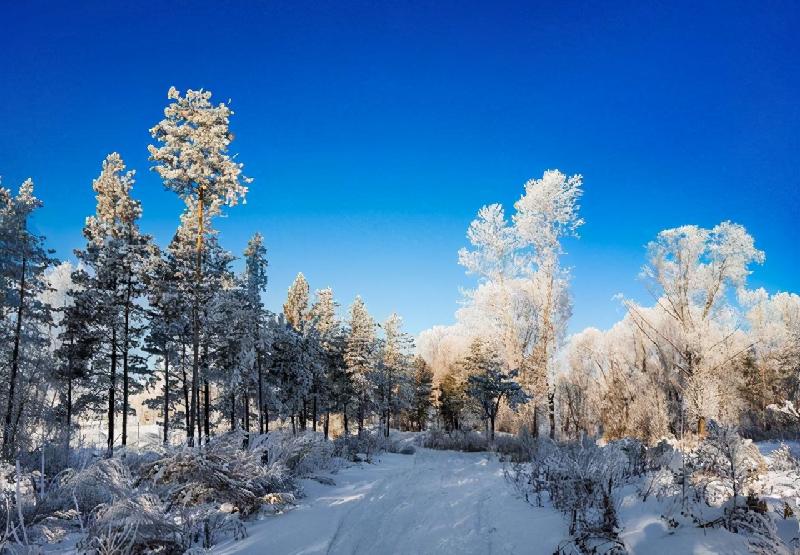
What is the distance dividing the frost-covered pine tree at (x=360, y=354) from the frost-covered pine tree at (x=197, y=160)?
21.4 metres

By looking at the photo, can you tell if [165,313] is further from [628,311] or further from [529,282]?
[628,311]

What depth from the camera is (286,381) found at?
32906 millimetres

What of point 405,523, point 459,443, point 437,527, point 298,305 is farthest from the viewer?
point 298,305

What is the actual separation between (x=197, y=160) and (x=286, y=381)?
20.8 meters

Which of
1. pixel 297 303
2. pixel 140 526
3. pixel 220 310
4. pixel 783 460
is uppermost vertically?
pixel 297 303

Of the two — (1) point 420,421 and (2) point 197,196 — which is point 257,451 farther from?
(1) point 420,421

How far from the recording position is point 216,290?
1720cm

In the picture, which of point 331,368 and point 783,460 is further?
point 331,368

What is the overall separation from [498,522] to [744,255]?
1818 cm

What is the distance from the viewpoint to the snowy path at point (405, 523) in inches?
241

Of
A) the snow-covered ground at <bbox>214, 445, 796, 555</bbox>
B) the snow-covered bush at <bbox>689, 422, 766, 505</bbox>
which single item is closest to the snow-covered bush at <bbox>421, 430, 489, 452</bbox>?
the snow-covered ground at <bbox>214, 445, 796, 555</bbox>

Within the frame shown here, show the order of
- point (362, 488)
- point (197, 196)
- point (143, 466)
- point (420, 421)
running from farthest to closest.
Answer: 1. point (420, 421)
2. point (197, 196)
3. point (362, 488)
4. point (143, 466)

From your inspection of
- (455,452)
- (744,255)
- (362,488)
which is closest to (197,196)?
(362,488)

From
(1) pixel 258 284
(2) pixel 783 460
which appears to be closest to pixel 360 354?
(1) pixel 258 284
